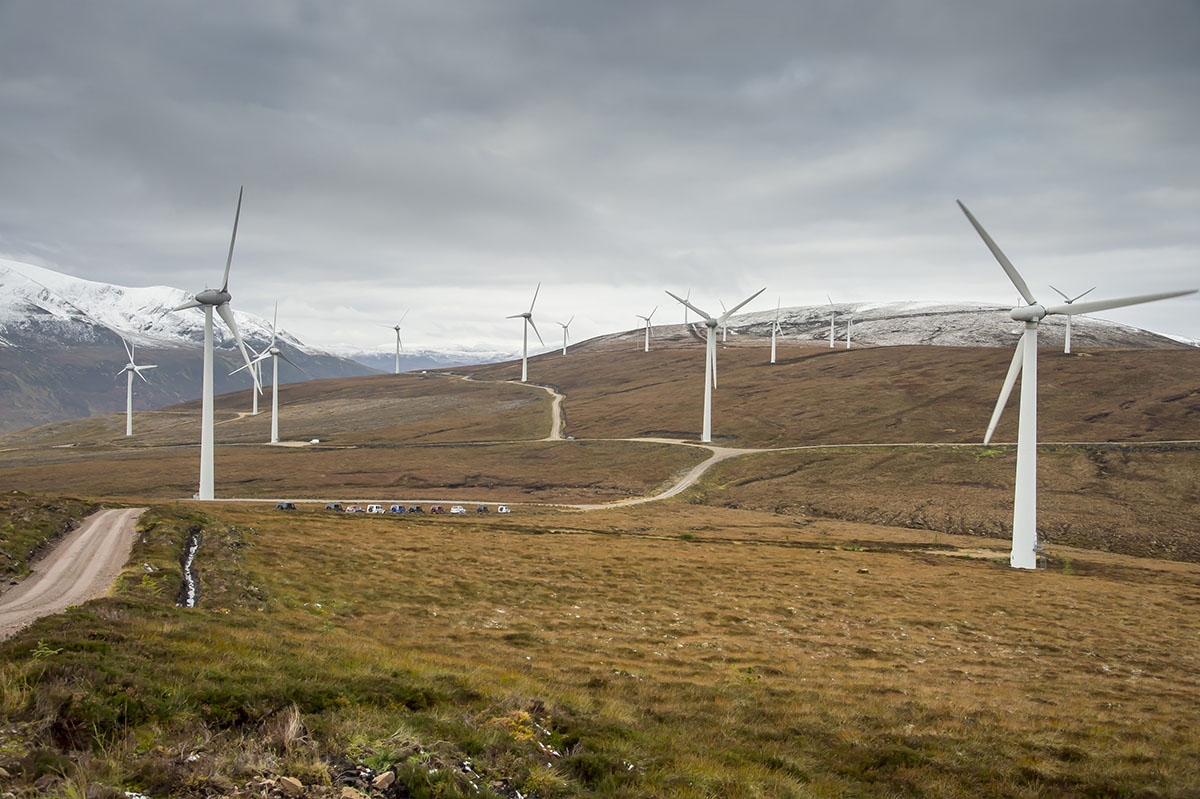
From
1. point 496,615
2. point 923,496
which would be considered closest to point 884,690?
point 496,615

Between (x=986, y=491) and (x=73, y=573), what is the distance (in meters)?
114

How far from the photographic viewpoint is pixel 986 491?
336ft

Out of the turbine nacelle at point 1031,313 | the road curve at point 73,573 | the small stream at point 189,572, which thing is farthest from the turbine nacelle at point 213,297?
the turbine nacelle at point 1031,313

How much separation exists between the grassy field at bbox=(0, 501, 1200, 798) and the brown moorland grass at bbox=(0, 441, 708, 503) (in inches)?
2603

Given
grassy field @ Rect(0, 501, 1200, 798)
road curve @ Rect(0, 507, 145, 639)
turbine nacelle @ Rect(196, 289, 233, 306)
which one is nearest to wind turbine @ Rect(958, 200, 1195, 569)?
grassy field @ Rect(0, 501, 1200, 798)

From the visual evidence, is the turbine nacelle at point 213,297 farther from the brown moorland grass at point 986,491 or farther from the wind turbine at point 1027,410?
the wind turbine at point 1027,410

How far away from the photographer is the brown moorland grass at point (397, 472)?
116 metres

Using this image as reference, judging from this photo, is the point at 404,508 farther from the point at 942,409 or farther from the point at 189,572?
the point at 942,409

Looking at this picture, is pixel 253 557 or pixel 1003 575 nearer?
pixel 253 557

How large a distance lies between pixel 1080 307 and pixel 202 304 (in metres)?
101

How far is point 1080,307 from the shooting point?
197ft

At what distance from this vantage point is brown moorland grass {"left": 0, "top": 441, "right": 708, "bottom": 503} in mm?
116438

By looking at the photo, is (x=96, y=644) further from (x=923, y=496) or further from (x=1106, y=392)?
(x=1106, y=392)

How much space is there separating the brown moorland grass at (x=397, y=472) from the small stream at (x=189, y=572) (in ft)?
218
